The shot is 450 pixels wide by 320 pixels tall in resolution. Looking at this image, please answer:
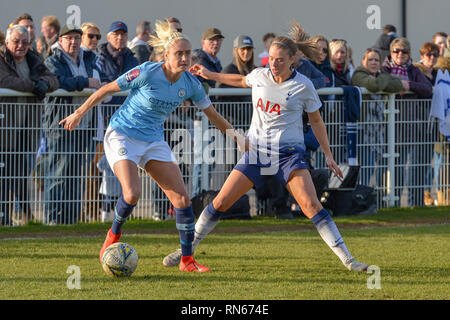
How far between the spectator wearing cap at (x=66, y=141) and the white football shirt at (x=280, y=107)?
360 cm

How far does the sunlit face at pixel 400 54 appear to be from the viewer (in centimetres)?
1399

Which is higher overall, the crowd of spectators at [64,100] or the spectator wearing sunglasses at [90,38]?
the spectator wearing sunglasses at [90,38]

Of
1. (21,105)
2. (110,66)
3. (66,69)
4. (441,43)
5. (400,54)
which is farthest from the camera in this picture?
(441,43)

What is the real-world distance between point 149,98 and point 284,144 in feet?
4.17

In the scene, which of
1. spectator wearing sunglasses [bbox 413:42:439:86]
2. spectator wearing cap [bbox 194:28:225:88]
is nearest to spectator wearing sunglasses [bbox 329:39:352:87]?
spectator wearing sunglasses [bbox 413:42:439:86]

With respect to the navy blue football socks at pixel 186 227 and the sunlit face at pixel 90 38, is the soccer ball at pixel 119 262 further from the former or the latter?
the sunlit face at pixel 90 38

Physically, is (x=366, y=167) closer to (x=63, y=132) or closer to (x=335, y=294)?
(x=63, y=132)

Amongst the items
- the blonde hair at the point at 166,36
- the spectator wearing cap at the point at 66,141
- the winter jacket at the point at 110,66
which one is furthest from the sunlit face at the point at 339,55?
the blonde hair at the point at 166,36

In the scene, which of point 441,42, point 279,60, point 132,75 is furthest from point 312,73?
point 441,42

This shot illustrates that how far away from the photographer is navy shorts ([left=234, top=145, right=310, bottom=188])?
870 cm

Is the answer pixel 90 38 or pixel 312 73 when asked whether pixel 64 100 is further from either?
pixel 312 73

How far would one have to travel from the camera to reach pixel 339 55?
1355 centimetres

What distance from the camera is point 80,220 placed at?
39.8 feet

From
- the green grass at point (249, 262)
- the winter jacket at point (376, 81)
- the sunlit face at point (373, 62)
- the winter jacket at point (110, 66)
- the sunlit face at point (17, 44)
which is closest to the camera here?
the green grass at point (249, 262)
